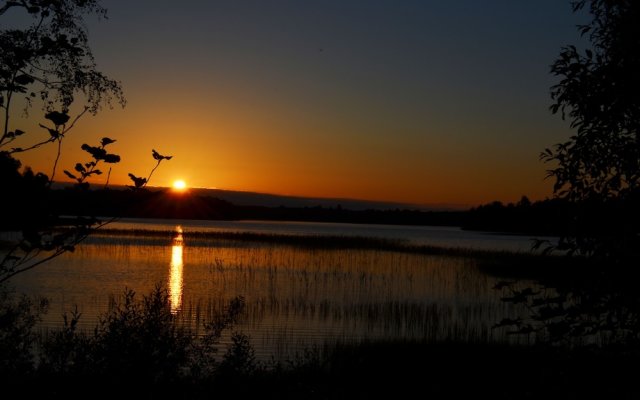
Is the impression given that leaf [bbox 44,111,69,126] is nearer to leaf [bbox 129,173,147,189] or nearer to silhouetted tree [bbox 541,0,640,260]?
leaf [bbox 129,173,147,189]

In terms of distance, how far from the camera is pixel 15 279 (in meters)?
28.3

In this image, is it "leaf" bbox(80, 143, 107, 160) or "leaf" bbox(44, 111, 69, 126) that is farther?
"leaf" bbox(80, 143, 107, 160)

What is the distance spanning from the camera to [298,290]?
28.9 m

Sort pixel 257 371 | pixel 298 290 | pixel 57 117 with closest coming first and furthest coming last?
pixel 57 117 < pixel 257 371 < pixel 298 290

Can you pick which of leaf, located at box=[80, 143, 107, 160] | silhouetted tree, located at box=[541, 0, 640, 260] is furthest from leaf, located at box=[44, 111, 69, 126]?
silhouetted tree, located at box=[541, 0, 640, 260]

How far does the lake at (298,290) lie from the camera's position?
783 inches

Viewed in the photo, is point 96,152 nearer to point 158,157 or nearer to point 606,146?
point 158,157

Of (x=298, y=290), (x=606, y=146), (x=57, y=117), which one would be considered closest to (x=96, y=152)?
(x=57, y=117)

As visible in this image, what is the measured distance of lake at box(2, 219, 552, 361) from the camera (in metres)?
19.9

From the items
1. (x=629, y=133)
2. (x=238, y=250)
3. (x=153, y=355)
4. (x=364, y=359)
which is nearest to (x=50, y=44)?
(x=153, y=355)

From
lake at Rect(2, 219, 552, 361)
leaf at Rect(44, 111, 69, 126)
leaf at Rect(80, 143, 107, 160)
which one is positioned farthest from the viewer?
lake at Rect(2, 219, 552, 361)

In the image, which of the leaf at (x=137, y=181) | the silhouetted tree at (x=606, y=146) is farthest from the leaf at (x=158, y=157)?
the silhouetted tree at (x=606, y=146)

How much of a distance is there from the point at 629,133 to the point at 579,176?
0.78m

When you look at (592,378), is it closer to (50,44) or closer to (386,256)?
(50,44)
